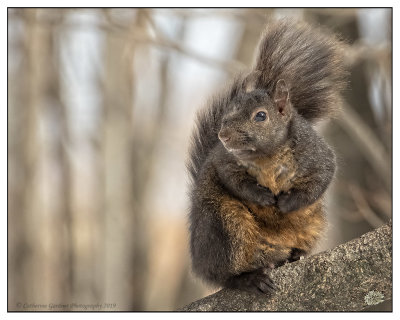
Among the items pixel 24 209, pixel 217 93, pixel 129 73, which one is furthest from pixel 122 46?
pixel 217 93

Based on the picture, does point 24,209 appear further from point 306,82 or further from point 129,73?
point 306,82

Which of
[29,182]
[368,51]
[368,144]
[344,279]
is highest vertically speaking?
[368,51]

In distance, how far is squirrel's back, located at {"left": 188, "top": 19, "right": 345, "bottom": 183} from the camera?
3.45m

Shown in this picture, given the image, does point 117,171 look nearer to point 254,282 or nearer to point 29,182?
point 29,182

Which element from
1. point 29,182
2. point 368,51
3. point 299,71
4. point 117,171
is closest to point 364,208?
point 368,51

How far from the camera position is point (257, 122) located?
10.5 feet

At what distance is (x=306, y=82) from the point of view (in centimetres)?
349

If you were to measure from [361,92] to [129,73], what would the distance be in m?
3.65

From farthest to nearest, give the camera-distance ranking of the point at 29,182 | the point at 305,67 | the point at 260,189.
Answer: the point at 29,182 < the point at 305,67 < the point at 260,189

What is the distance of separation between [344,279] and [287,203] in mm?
468

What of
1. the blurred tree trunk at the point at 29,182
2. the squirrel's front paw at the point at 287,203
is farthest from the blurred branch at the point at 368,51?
the blurred tree trunk at the point at 29,182

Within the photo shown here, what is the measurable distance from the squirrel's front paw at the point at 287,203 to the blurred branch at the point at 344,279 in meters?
0.28

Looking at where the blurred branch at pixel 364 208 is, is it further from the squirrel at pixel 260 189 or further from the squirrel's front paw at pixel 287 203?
the squirrel's front paw at pixel 287 203

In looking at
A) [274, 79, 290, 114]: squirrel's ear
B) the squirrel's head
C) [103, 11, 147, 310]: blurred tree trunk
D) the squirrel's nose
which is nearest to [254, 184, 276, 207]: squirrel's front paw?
the squirrel's head
